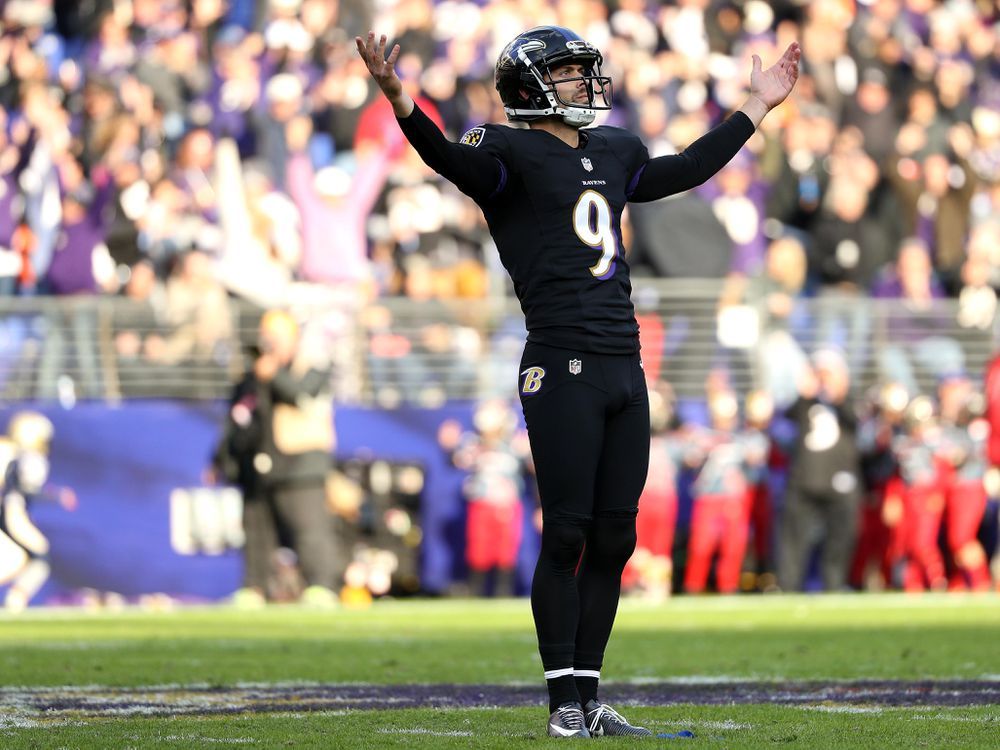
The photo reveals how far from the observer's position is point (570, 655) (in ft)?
18.3

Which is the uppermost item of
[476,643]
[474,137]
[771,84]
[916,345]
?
Result: [771,84]

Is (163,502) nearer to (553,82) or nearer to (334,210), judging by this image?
(334,210)

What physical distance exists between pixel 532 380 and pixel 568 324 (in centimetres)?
19

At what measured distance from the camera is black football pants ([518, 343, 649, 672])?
553 centimetres

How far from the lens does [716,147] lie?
6023 millimetres

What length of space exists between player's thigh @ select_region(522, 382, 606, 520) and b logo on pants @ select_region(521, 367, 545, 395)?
0.12 feet

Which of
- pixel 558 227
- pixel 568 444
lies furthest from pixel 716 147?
pixel 568 444

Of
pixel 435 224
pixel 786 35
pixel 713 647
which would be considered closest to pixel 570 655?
pixel 713 647

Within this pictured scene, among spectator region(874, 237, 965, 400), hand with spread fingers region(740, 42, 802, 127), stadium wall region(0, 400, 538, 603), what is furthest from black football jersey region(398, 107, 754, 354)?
spectator region(874, 237, 965, 400)

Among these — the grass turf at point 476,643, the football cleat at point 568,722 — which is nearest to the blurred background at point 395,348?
the grass turf at point 476,643

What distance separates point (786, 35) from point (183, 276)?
7.54 metres

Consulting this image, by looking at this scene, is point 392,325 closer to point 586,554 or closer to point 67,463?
point 67,463

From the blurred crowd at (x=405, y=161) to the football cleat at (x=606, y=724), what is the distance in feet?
32.2

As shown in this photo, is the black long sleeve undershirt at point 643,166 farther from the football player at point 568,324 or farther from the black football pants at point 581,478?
the black football pants at point 581,478
